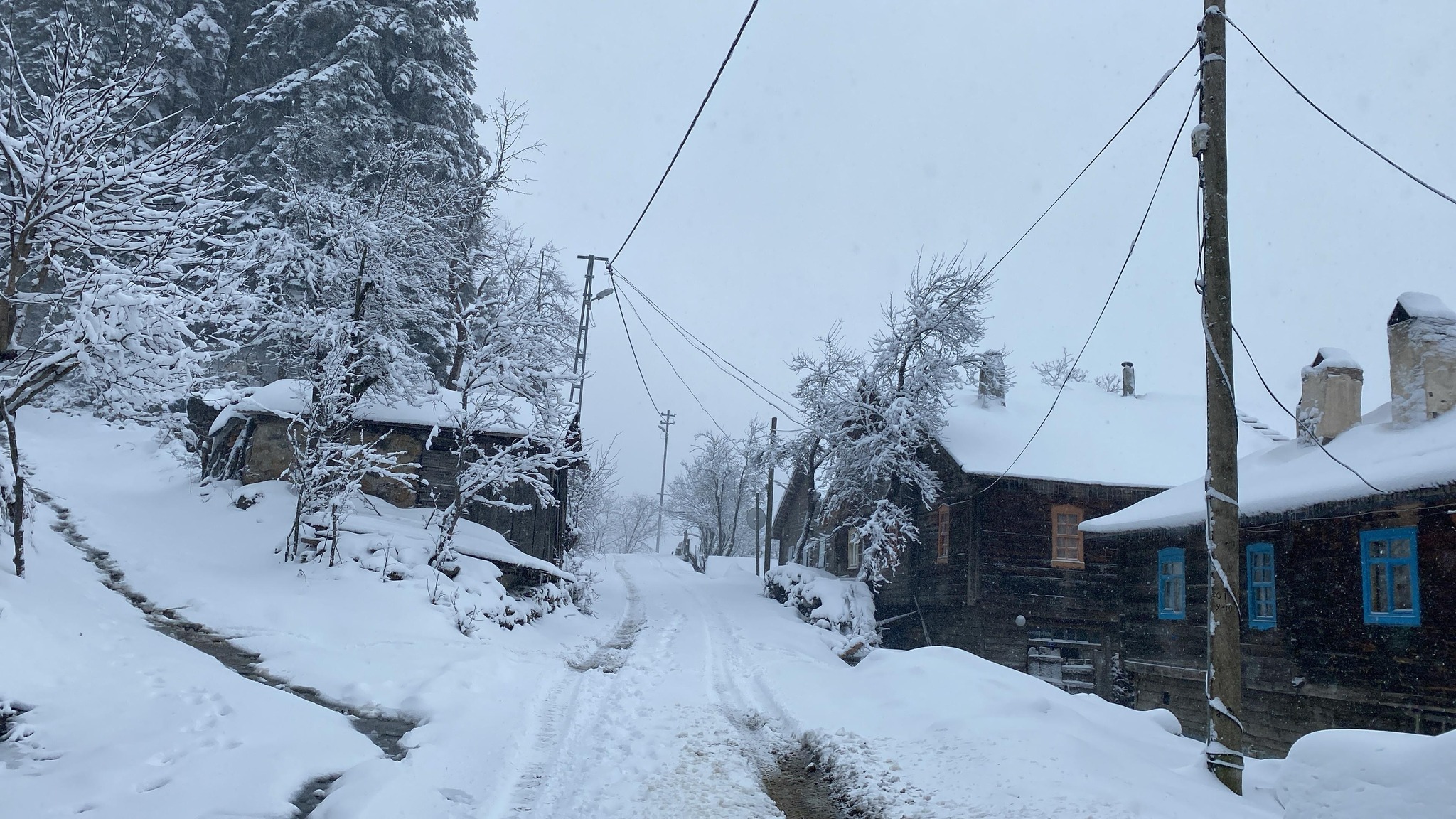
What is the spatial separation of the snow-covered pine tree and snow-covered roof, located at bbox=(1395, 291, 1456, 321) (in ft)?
87.2

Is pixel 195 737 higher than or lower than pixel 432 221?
lower

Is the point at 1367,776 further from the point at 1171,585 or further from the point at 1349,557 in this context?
the point at 1171,585

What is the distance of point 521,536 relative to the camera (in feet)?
77.6

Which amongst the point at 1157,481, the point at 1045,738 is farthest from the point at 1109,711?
the point at 1157,481

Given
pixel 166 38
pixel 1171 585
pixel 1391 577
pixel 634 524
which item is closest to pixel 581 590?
pixel 1171 585

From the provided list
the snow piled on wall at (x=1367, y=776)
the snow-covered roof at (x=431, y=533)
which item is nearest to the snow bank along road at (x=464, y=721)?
the snow piled on wall at (x=1367, y=776)

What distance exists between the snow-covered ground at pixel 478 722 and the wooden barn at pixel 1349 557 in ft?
13.2

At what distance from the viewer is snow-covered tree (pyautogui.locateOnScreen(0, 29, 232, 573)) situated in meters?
9.37

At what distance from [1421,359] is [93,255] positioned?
59.0 feet

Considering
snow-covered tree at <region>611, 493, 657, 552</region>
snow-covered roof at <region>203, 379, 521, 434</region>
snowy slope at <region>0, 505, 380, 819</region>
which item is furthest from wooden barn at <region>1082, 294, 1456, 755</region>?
snow-covered tree at <region>611, 493, 657, 552</region>

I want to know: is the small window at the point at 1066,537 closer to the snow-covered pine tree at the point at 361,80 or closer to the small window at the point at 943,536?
the small window at the point at 943,536

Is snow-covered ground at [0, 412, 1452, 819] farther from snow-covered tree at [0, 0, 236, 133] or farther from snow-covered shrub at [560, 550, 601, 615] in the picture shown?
snow-covered tree at [0, 0, 236, 133]

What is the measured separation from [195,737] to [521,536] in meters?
17.1

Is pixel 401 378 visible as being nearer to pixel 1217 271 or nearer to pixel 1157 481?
pixel 1217 271
